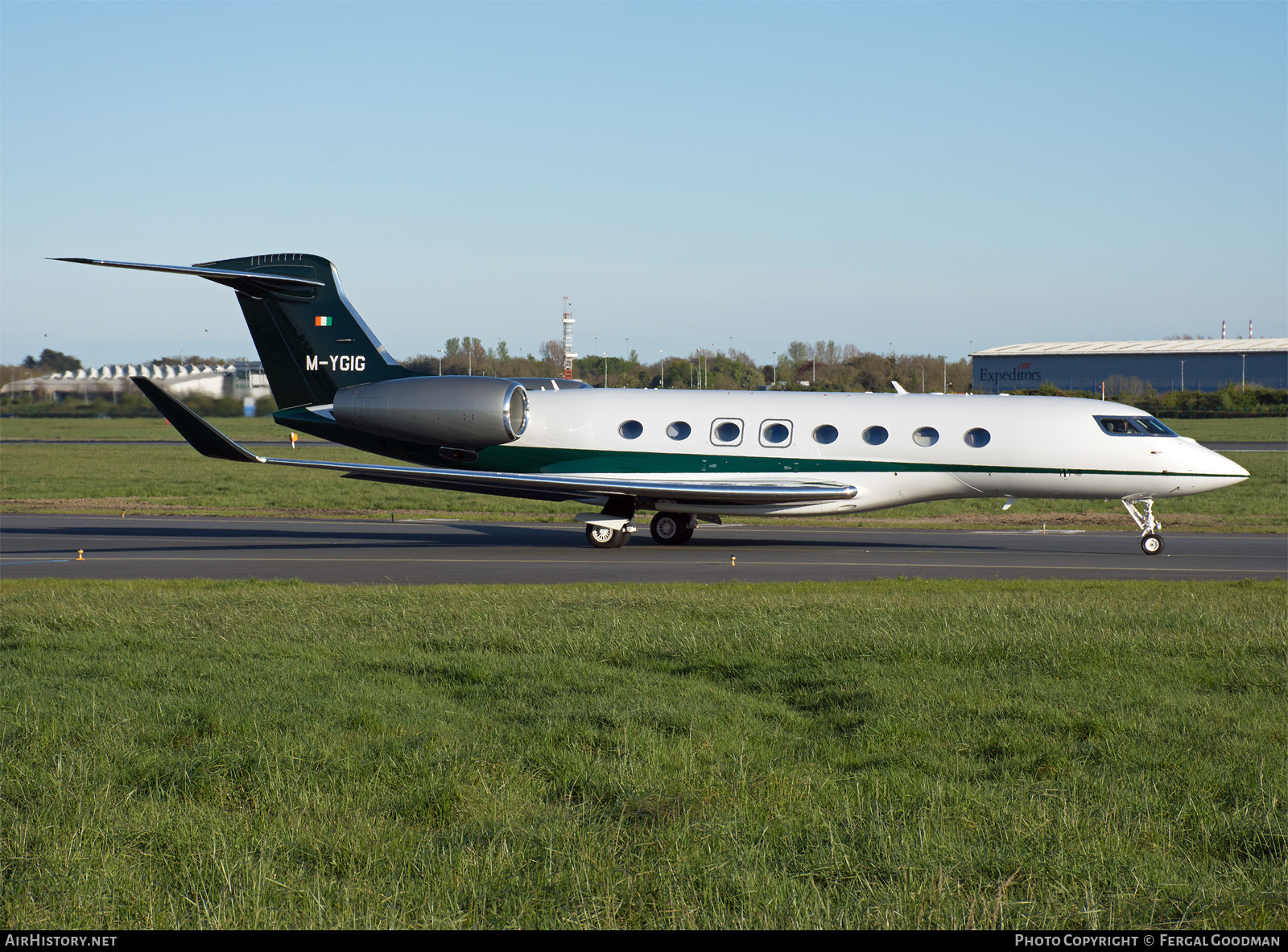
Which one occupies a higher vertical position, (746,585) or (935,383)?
(935,383)

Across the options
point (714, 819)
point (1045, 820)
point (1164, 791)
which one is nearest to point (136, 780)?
point (714, 819)

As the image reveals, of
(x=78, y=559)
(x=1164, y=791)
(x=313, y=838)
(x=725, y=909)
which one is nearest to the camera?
(x=725, y=909)

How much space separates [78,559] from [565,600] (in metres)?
11.3

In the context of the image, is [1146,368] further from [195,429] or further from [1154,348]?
[195,429]

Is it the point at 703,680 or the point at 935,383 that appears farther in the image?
the point at 935,383

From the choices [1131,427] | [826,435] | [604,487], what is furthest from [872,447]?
[604,487]

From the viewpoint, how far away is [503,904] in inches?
192

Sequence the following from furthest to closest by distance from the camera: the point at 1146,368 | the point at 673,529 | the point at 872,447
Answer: the point at 1146,368, the point at 673,529, the point at 872,447

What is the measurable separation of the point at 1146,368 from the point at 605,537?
120 m

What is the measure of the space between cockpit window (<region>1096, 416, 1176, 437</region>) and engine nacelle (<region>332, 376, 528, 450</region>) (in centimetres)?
1128

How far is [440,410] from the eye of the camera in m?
22.7

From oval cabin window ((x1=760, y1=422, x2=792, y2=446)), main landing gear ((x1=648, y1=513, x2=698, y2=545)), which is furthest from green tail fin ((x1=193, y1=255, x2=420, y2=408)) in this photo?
oval cabin window ((x1=760, y1=422, x2=792, y2=446))

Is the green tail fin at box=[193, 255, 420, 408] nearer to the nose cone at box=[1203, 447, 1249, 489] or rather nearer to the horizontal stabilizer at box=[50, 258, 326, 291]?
the horizontal stabilizer at box=[50, 258, 326, 291]

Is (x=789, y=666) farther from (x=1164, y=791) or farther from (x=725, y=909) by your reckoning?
(x=725, y=909)
